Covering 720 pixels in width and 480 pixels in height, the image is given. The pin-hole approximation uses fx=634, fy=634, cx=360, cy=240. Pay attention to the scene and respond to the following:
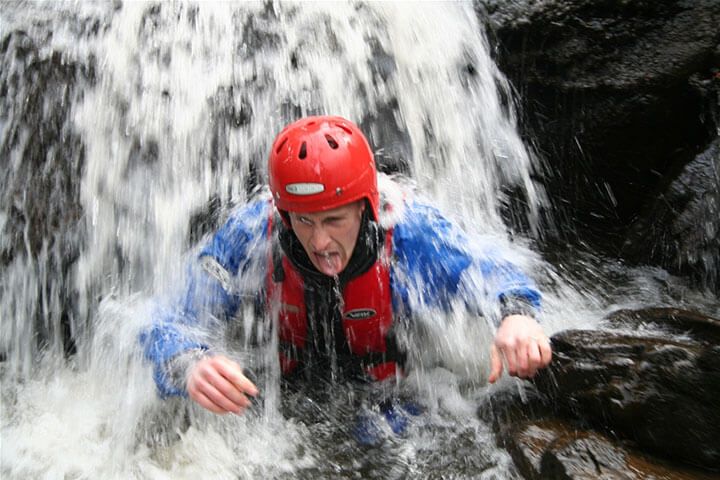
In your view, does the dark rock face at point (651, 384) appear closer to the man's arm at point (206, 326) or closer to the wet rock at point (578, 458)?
the wet rock at point (578, 458)

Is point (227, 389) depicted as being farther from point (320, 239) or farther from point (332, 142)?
point (332, 142)

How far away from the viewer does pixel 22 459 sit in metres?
3.53

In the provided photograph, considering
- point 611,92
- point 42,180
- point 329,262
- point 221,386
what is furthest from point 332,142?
point 611,92

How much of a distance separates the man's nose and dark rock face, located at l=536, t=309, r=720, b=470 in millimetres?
1368

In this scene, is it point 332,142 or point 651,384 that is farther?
point 332,142

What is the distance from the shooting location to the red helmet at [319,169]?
3.01m

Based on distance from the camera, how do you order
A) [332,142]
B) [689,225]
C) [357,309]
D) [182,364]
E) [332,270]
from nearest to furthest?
[182,364] → [332,142] → [332,270] → [357,309] → [689,225]

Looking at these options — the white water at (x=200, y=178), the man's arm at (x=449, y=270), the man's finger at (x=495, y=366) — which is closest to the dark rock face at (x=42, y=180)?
the white water at (x=200, y=178)

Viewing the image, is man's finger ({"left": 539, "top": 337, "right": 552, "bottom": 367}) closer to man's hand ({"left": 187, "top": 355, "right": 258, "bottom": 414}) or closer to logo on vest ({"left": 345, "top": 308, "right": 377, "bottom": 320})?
logo on vest ({"left": 345, "top": 308, "right": 377, "bottom": 320})

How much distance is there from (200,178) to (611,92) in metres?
3.36

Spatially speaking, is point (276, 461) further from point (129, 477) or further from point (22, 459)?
point (22, 459)

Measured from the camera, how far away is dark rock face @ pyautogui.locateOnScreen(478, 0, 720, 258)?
489 centimetres

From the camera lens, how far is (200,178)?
5027 mm

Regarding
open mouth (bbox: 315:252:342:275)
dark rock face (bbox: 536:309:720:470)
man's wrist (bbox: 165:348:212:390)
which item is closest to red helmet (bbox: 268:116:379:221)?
open mouth (bbox: 315:252:342:275)
